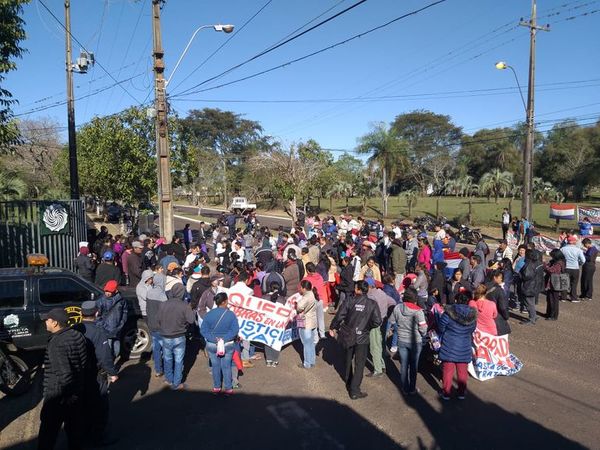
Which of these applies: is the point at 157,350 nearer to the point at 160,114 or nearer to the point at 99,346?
the point at 99,346

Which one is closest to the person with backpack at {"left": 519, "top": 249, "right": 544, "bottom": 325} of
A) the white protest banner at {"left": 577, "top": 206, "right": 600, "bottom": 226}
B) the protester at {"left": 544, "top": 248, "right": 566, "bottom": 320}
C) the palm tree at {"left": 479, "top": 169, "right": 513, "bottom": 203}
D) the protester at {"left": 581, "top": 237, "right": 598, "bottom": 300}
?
the protester at {"left": 544, "top": 248, "right": 566, "bottom": 320}

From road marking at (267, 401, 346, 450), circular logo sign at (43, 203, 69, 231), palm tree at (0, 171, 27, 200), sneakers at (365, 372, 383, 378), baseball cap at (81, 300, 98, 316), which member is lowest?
road marking at (267, 401, 346, 450)

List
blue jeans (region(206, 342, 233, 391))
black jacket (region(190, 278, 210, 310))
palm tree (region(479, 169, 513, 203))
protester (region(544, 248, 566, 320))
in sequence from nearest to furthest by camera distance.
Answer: blue jeans (region(206, 342, 233, 391)), black jacket (region(190, 278, 210, 310)), protester (region(544, 248, 566, 320)), palm tree (region(479, 169, 513, 203))

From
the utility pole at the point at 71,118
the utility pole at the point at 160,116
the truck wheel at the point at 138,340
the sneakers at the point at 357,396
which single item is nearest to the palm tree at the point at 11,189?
the utility pole at the point at 71,118

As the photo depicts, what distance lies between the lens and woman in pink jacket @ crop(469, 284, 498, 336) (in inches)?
277

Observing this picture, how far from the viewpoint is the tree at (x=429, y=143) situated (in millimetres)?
71688

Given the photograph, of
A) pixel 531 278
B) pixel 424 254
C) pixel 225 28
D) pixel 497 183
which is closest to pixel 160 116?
pixel 225 28

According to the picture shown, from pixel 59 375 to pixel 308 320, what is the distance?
3.84m

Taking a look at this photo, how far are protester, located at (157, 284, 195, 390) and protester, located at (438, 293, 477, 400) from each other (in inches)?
138

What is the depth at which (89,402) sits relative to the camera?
521 centimetres

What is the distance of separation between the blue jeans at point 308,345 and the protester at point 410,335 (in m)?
1.61

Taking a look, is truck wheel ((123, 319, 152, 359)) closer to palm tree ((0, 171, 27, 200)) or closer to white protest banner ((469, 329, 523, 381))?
white protest banner ((469, 329, 523, 381))

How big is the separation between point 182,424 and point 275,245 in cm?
1002

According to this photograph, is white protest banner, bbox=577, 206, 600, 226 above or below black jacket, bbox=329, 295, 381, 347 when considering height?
above
